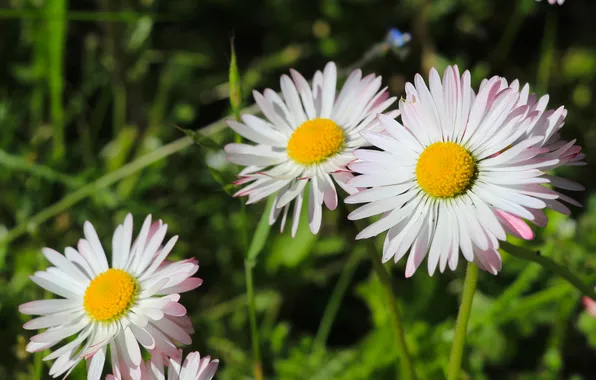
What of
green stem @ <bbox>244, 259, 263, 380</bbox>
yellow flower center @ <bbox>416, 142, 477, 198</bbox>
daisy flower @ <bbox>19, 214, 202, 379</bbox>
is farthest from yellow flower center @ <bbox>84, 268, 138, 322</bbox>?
yellow flower center @ <bbox>416, 142, 477, 198</bbox>

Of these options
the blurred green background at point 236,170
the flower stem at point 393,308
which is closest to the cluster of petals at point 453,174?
the flower stem at point 393,308

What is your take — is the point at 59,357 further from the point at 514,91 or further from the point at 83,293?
the point at 514,91

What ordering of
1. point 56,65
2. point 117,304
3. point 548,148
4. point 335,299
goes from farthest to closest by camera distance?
point 56,65 < point 335,299 < point 117,304 < point 548,148

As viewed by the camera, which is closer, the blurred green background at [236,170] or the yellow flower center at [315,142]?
the yellow flower center at [315,142]

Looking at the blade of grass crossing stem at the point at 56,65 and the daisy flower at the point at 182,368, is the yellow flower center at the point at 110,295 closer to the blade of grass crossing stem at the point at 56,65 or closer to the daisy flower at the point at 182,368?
the daisy flower at the point at 182,368

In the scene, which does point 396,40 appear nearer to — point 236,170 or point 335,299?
point 236,170

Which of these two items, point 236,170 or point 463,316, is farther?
point 236,170

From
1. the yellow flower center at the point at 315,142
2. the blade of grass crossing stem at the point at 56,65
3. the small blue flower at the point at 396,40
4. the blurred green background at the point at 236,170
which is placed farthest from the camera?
the blade of grass crossing stem at the point at 56,65

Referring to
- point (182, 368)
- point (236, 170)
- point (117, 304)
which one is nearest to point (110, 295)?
point (117, 304)
